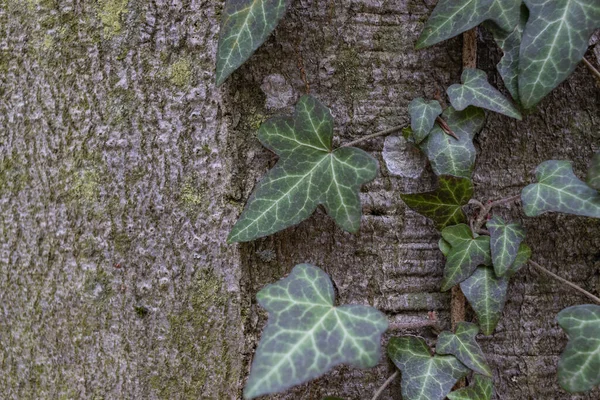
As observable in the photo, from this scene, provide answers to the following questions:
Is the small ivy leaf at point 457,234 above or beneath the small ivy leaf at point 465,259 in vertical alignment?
above

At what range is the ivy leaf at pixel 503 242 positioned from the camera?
86cm

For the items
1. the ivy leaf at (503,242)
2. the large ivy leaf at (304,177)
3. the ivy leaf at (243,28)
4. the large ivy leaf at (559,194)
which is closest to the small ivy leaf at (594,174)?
the large ivy leaf at (559,194)

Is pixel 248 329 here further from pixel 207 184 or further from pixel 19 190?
pixel 19 190

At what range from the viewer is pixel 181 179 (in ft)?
2.89

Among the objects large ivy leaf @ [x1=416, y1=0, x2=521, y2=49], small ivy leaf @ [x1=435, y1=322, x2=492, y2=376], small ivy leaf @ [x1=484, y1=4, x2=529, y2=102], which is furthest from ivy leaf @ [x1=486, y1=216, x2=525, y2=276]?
large ivy leaf @ [x1=416, y1=0, x2=521, y2=49]

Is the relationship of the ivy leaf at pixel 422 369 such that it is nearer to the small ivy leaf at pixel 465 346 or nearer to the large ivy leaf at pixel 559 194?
the small ivy leaf at pixel 465 346

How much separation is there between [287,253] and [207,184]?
192mm

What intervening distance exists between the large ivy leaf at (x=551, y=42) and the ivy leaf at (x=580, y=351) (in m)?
0.36

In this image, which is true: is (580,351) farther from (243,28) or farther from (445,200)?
(243,28)

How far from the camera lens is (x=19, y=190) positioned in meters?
0.91

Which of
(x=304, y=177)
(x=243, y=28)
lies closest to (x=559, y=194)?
(x=304, y=177)

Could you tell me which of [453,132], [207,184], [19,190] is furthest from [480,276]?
[19,190]

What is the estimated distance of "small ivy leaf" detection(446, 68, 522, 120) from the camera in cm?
86

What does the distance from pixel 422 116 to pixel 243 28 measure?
0.35 meters
